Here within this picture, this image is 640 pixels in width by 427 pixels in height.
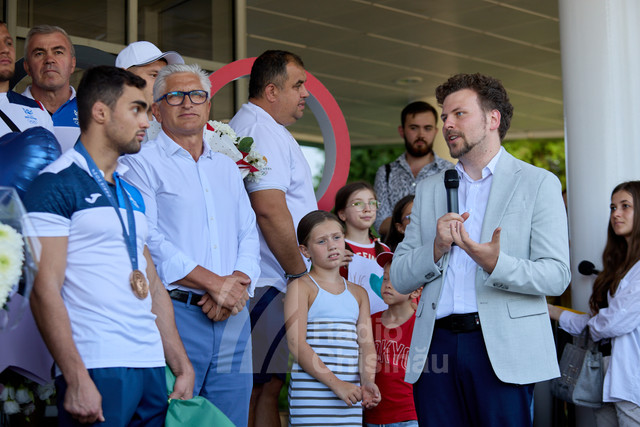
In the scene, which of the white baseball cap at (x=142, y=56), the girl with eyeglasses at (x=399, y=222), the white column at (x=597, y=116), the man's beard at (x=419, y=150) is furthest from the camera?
the man's beard at (x=419, y=150)

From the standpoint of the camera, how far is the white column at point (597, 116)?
529 cm

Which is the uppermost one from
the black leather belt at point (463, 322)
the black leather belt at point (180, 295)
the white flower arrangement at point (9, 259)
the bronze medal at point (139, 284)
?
the white flower arrangement at point (9, 259)

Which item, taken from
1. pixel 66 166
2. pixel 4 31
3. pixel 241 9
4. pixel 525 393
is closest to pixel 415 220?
pixel 525 393

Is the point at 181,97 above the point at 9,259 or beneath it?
above

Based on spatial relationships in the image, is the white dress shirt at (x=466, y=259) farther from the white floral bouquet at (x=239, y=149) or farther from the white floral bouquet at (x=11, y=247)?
the white floral bouquet at (x=11, y=247)

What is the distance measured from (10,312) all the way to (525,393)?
1839 mm

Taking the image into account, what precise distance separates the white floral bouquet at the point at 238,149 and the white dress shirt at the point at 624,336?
2119 millimetres

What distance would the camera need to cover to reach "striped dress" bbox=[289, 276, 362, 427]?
397 centimetres

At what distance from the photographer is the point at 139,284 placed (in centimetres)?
272

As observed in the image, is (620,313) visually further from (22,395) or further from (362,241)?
(22,395)

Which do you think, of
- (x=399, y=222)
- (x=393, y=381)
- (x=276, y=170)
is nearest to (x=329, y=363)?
(x=393, y=381)

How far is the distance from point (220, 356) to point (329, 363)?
84cm

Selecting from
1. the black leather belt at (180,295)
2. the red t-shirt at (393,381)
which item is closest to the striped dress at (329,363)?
the red t-shirt at (393,381)

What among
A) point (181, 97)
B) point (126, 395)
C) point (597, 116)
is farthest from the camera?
point (597, 116)
